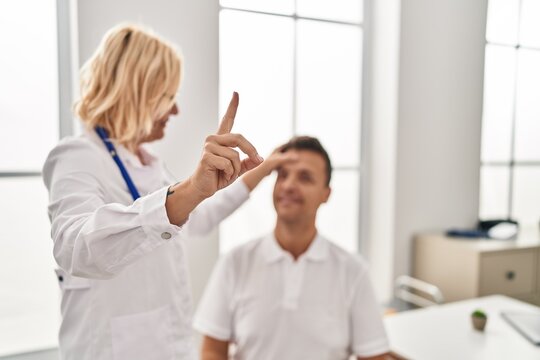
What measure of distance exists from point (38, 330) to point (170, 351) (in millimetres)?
213

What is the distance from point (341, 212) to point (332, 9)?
63cm

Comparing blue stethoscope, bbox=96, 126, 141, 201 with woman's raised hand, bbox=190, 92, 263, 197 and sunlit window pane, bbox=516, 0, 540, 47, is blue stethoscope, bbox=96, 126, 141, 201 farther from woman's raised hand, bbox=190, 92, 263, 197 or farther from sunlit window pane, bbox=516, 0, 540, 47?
sunlit window pane, bbox=516, 0, 540, 47

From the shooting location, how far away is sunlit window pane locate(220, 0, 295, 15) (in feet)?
1.57

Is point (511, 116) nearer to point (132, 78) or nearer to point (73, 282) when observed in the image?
point (132, 78)

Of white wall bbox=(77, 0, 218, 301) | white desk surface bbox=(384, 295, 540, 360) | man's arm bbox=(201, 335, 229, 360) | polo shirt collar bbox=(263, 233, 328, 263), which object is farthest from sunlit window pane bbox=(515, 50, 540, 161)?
man's arm bbox=(201, 335, 229, 360)

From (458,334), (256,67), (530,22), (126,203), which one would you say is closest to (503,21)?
(530,22)

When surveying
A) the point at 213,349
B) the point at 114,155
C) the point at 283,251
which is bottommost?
the point at 213,349

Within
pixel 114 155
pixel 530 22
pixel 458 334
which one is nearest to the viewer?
pixel 530 22

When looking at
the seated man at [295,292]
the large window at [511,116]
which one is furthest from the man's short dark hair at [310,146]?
the large window at [511,116]

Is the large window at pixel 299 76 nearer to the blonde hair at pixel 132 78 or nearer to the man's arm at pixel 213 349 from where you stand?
the blonde hair at pixel 132 78

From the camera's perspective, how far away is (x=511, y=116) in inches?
21.0

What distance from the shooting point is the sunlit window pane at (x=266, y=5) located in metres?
→ 0.48

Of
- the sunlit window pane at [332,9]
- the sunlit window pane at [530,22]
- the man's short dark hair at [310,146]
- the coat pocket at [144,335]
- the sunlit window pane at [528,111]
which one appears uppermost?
the sunlit window pane at [332,9]

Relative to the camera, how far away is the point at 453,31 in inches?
21.3
